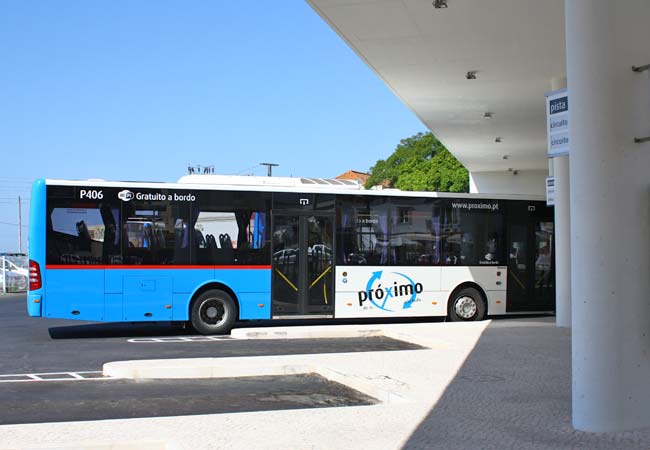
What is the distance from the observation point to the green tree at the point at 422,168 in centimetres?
5099

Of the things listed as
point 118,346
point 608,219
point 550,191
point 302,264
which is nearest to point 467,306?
point 550,191

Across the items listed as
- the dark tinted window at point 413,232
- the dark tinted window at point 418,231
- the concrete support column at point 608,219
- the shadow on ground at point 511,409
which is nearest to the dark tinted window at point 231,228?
the dark tinted window at point 418,231

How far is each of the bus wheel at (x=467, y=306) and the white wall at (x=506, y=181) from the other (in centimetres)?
1729

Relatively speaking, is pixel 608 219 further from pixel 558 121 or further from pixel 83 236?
pixel 83 236

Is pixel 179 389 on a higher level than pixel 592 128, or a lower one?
lower

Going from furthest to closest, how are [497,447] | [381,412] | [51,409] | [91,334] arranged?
1. [91,334]
2. [51,409]
3. [381,412]
4. [497,447]

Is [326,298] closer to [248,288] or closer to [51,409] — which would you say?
[248,288]

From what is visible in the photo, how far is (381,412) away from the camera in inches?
279

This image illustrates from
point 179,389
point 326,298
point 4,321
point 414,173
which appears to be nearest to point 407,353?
point 179,389

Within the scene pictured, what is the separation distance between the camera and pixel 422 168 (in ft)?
192

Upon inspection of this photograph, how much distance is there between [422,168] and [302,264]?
43.8 m

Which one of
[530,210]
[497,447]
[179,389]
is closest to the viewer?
[497,447]

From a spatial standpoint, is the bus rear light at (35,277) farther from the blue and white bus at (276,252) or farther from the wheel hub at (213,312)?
the wheel hub at (213,312)

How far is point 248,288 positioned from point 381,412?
343 inches
